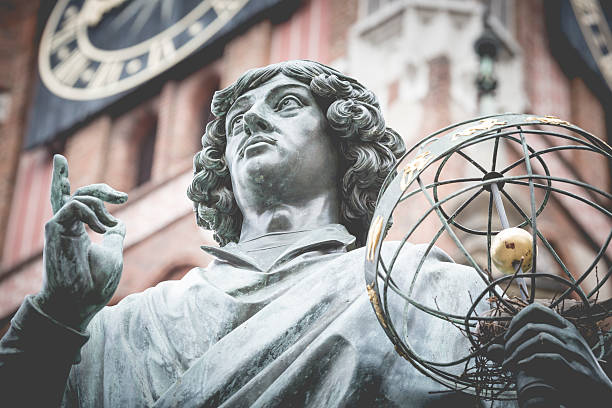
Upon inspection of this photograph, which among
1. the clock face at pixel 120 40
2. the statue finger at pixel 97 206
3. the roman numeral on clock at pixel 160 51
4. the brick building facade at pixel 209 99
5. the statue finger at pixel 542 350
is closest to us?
the statue finger at pixel 542 350

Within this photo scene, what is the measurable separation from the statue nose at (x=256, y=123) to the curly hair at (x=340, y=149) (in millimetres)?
178

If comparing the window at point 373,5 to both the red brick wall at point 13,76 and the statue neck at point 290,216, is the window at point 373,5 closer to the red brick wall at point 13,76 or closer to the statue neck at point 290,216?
the red brick wall at point 13,76

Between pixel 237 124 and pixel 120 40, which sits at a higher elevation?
pixel 237 124

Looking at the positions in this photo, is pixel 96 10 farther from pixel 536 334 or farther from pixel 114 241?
pixel 536 334

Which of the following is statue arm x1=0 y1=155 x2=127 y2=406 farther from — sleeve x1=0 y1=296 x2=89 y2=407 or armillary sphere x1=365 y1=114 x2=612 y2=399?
armillary sphere x1=365 y1=114 x2=612 y2=399

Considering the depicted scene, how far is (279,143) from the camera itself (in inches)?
199

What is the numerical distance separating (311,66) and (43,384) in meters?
1.45

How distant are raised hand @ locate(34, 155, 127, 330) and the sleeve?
32 millimetres

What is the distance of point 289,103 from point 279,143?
7.3 inches

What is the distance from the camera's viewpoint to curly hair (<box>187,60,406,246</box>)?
17.0ft

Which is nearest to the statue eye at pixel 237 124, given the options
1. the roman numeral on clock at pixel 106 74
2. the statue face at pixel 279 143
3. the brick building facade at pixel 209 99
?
the statue face at pixel 279 143

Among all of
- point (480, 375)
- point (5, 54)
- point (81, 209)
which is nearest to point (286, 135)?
point (81, 209)

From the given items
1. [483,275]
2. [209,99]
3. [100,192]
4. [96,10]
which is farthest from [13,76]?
[483,275]

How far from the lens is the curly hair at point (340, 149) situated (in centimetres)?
518
